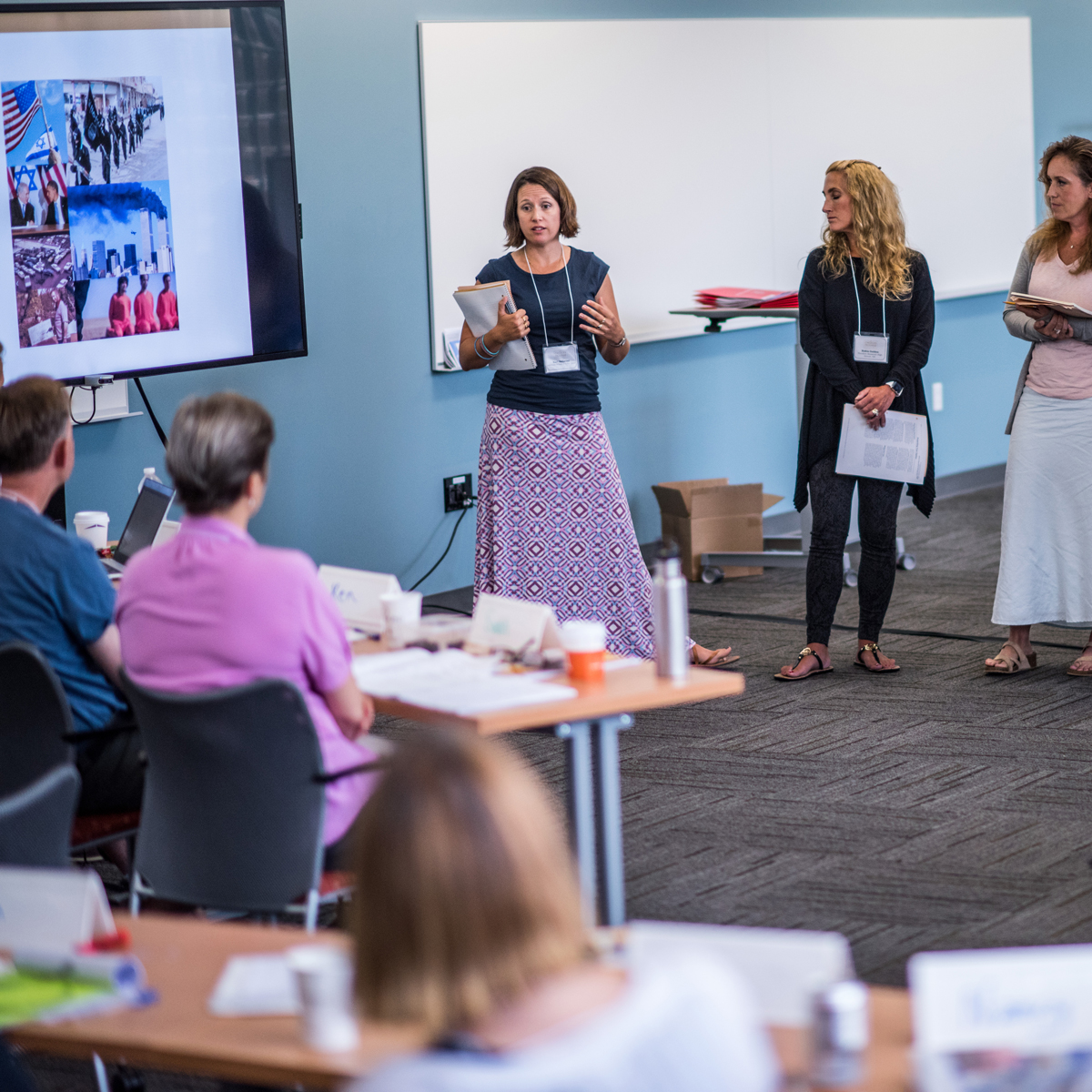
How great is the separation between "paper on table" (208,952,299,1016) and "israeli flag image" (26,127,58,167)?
3.47m

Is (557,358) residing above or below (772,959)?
above

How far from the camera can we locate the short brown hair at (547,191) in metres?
4.81

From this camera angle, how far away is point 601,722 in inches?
105

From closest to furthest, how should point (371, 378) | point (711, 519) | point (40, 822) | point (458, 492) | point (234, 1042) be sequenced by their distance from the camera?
point (234, 1042), point (40, 822), point (371, 378), point (458, 492), point (711, 519)

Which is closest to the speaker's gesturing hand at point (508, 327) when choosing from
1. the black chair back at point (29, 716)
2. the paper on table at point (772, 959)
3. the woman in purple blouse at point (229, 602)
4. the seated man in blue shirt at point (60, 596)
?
the seated man in blue shirt at point (60, 596)

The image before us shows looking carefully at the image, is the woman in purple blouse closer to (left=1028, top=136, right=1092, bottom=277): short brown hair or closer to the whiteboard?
(left=1028, top=136, right=1092, bottom=277): short brown hair

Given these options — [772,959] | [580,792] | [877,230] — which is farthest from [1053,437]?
[772,959]

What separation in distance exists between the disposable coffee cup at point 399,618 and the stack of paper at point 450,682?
9cm

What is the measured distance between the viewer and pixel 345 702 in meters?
2.53

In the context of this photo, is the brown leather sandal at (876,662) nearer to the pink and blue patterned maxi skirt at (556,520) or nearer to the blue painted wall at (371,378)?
the pink and blue patterned maxi skirt at (556,520)

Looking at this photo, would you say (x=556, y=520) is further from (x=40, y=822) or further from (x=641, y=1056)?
(x=641, y=1056)

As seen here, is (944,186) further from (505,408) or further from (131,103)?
(131,103)

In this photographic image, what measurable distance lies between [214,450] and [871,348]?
3.11m

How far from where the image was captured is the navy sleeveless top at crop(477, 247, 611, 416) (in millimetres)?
4863
